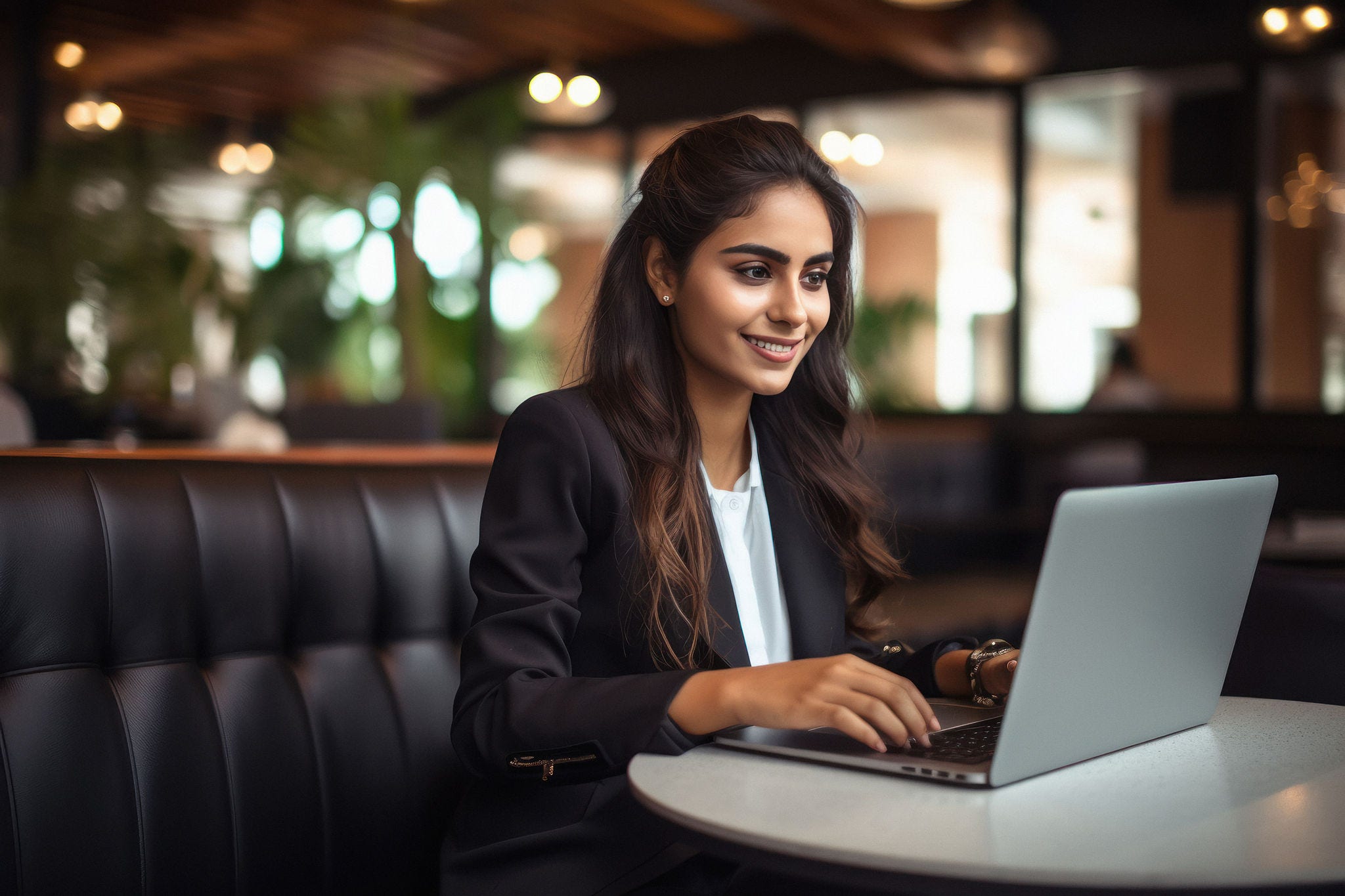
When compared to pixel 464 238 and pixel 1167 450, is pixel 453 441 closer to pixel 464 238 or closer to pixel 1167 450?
pixel 464 238

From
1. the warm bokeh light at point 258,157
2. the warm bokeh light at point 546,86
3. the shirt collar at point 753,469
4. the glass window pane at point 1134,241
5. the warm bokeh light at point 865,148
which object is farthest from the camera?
the warm bokeh light at point 258,157

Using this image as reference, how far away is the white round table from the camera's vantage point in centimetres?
76

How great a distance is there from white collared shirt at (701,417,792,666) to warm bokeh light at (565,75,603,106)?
4391 mm

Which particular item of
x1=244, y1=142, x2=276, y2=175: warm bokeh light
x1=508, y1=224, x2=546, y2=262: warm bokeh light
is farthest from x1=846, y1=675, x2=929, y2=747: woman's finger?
x1=244, y1=142, x2=276, y2=175: warm bokeh light

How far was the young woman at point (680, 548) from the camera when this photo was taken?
3.70ft

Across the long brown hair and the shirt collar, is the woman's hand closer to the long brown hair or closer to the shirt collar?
the long brown hair

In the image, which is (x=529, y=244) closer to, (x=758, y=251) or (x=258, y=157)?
(x=258, y=157)

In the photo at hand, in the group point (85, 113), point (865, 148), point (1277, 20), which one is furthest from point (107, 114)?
point (1277, 20)

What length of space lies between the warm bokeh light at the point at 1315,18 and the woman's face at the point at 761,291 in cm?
436

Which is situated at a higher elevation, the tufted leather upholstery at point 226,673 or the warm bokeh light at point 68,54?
the warm bokeh light at point 68,54

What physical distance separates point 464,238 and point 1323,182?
5.57 meters

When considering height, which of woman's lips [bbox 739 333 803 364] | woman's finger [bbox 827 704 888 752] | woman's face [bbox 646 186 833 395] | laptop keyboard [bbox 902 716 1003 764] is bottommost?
laptop keyboard [bbox 902 716 1003 764]

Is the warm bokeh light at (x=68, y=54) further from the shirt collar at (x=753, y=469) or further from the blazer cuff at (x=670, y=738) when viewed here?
the blazer cuff at (x=670, y=738)

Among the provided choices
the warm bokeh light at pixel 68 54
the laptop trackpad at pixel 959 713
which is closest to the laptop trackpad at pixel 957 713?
the laptop trackpad at pixel 959 713
